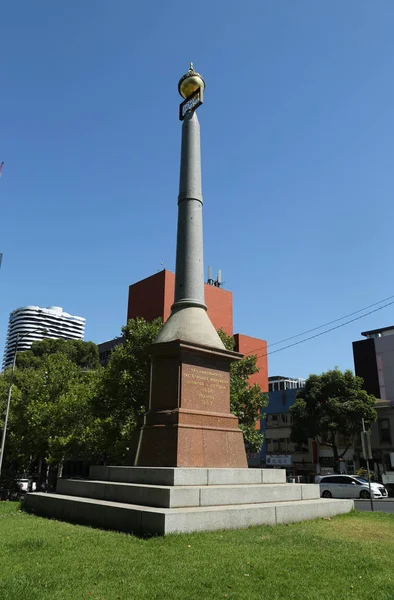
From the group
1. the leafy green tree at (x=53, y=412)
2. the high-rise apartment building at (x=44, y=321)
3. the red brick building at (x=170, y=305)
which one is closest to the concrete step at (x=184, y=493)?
the leafy green tree at (x=53, y=412)

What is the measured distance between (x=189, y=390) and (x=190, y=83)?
11.4 metres

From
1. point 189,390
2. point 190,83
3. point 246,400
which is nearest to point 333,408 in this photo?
point 246,400

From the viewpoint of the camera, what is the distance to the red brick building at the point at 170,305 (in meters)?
37.7

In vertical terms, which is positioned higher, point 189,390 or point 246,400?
point 246,400

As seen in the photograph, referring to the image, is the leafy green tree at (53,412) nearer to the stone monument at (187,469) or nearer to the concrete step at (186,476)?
the stone monument at (187,469)

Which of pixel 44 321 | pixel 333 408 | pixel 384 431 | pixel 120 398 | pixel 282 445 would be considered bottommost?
pixel 282 445

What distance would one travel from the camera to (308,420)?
39.7 meters

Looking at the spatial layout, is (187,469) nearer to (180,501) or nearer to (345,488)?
(180,501)

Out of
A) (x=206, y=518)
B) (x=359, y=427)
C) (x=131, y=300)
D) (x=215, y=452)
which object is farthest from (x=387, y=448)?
(x=206, y=518)

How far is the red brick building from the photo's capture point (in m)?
37.7

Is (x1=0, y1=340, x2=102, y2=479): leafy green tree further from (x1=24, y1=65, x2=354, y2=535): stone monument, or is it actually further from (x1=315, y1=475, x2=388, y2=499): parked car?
(x1=315, y1=475, x2=388, y2=499): parked car

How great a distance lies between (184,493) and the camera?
799 cm

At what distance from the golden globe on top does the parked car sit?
2193 cm

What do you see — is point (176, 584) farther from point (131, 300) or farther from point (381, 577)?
point (131, 300)
